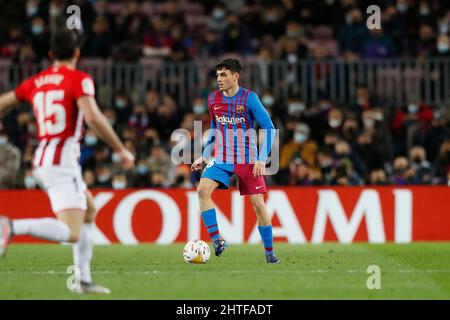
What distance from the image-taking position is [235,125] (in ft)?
38.3

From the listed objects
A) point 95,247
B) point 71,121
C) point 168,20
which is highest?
point 168,20

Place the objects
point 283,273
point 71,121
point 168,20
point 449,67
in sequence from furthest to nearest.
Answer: point 168,20
point 449,67
point 283,273
point 71,121

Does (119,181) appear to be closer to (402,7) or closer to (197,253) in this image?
(197,253)

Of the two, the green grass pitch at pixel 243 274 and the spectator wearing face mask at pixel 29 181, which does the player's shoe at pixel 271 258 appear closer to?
the green grass pitch at pixel 243 274

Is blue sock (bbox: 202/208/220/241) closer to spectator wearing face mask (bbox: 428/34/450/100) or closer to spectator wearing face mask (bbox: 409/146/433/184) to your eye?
spectator wearing face mask (bbox: 409/146/433/184)

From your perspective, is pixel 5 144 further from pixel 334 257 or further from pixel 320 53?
pixel 334 257

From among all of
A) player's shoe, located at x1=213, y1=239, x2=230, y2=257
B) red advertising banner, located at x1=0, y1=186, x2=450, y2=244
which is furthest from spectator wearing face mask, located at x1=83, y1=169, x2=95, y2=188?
player's shoe, located at x1=213, y1=239, x2=230, y2=257

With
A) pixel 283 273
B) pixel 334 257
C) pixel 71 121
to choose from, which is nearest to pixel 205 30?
pixel 334 257

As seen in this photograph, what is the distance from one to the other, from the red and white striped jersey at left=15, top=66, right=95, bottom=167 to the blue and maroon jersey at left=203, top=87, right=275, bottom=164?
3349 millimetres

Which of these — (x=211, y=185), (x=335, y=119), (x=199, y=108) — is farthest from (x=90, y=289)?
(x=335, y=119)

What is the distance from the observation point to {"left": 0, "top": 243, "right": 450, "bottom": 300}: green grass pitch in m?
8.79

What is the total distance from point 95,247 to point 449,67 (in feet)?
25.0

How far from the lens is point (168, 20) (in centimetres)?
2083

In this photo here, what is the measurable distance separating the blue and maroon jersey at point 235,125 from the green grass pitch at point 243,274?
1.17 meters
